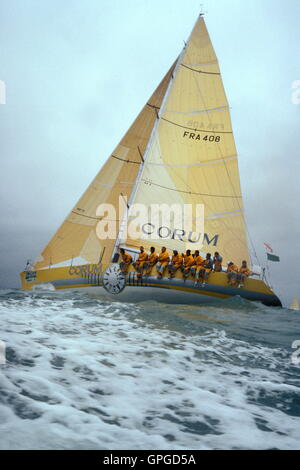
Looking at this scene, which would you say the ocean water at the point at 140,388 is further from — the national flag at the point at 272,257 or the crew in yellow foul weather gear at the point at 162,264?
the national flag at the point at 272,257

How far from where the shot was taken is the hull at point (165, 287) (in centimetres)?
1551

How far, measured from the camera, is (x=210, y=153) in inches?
781

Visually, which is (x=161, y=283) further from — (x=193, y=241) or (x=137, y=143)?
(x=137, y=143)

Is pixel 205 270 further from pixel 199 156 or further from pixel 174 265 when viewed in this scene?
pixel 199 156

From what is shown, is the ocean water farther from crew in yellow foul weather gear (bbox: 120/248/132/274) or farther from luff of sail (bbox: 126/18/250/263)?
luff of sail (bbox: 126/18/250/263)

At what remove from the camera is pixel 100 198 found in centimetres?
2148

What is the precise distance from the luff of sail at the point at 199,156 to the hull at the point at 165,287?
2574 mm

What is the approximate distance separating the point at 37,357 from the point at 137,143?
18.5 meters

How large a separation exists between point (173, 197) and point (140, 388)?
46.6 ft

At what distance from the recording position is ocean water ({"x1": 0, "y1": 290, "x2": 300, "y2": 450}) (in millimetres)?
3699

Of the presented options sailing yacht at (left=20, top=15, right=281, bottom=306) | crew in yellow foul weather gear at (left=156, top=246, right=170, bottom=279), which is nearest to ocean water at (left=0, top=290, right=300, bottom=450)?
crew in yellow foul weather gear at (left=156, top=246, right=170, bottom=279)

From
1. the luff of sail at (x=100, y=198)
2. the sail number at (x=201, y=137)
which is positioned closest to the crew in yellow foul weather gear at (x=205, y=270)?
the luff of sail at (x=100, y=198)

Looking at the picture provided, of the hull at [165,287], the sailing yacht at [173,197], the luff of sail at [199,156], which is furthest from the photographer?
the luff of sail at [199,156]

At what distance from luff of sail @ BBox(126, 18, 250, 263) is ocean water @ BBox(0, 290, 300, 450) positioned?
10.6 m
